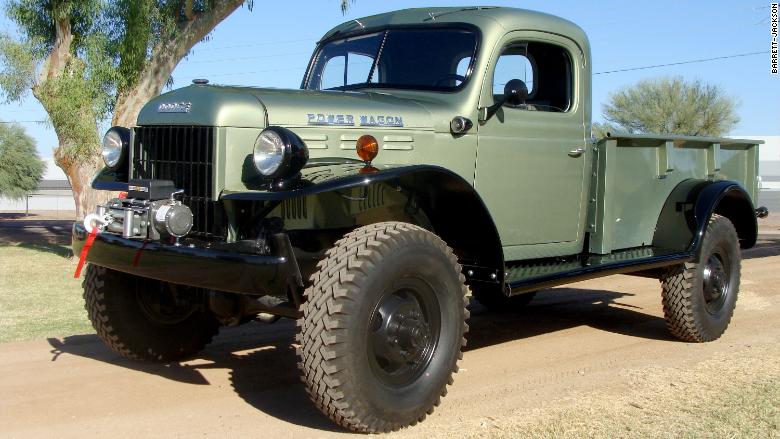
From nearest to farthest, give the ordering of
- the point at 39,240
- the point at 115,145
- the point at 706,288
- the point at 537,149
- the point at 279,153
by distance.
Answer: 1. the point at 279,153
2. the point at 115,145
3. the point at 537,149
4. the point at 706,288
5. the point at 39,240

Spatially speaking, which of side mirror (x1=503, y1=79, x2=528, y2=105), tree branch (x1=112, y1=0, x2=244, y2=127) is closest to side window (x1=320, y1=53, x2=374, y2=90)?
side mirror (x1=503, y1=79, x2=528, y2=105)

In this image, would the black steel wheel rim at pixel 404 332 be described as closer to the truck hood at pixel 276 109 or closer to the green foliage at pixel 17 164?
the truck hood at pixel 276 109

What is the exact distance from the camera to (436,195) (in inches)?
199

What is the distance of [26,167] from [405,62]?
127 ft

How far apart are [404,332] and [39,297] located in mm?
6761

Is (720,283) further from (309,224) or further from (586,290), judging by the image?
(309,224)

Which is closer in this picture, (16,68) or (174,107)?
(174,107)

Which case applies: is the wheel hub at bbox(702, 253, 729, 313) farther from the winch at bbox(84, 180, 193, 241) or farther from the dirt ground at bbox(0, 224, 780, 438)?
the winch at bbox(84, 180, 193, 241)

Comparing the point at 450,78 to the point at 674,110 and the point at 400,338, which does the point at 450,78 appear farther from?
the point at 674,110

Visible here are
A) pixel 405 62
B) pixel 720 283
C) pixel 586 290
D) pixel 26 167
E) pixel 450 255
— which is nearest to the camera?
pixel 450 255

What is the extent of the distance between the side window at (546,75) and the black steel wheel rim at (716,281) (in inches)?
74.5

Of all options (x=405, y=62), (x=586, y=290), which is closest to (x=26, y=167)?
(x=586, y=290)

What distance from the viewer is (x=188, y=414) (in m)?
4.71

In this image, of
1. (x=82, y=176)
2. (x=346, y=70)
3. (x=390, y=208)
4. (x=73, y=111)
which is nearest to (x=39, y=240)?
(x=82, y=176)
